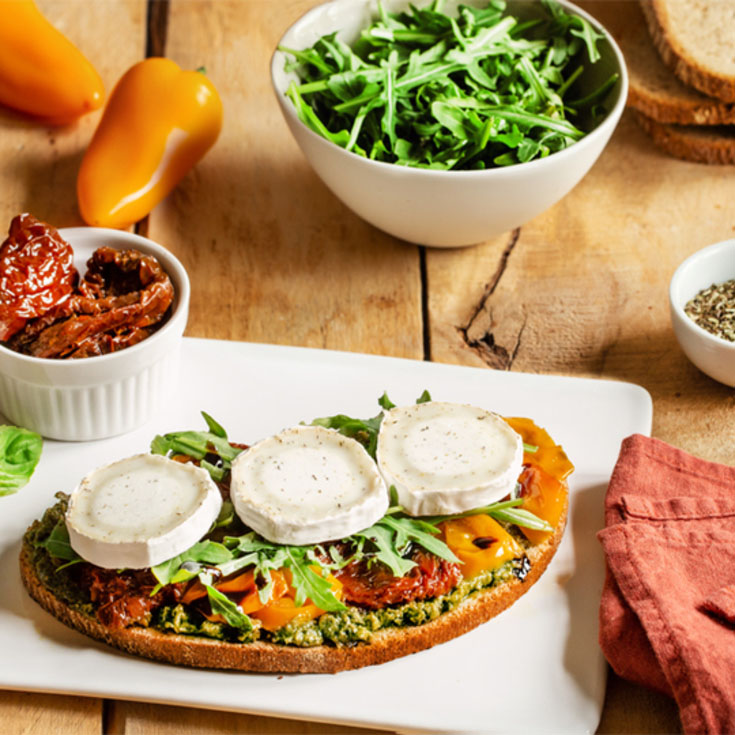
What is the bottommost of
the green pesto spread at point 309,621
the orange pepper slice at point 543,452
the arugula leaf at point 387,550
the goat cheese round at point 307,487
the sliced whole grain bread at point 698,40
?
the green pesto spread at point 309,621

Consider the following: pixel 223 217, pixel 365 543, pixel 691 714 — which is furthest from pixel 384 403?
pixel 223 217

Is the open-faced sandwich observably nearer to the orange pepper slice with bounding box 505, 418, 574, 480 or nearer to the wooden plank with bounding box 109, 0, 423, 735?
the orange pepper slice with bounding box 505, 418, 574, 480

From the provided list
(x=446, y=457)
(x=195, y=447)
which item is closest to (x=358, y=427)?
(x=446, y=457)

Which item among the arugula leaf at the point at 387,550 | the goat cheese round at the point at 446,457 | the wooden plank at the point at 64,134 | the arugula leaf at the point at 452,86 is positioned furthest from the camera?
the wooden plank at the point at 64,134

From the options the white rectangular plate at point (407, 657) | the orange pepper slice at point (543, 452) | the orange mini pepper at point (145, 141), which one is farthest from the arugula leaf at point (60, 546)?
the orange mini pepper at point (145, 141)

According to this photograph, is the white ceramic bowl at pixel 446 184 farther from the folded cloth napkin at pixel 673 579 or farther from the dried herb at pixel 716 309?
the folded cloth napkin at pixel 673 579

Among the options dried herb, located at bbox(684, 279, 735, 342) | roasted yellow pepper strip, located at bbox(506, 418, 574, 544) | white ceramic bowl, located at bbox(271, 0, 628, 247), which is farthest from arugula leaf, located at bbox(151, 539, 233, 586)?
dried herb, located at bbox(684, 279, 735, 342)
